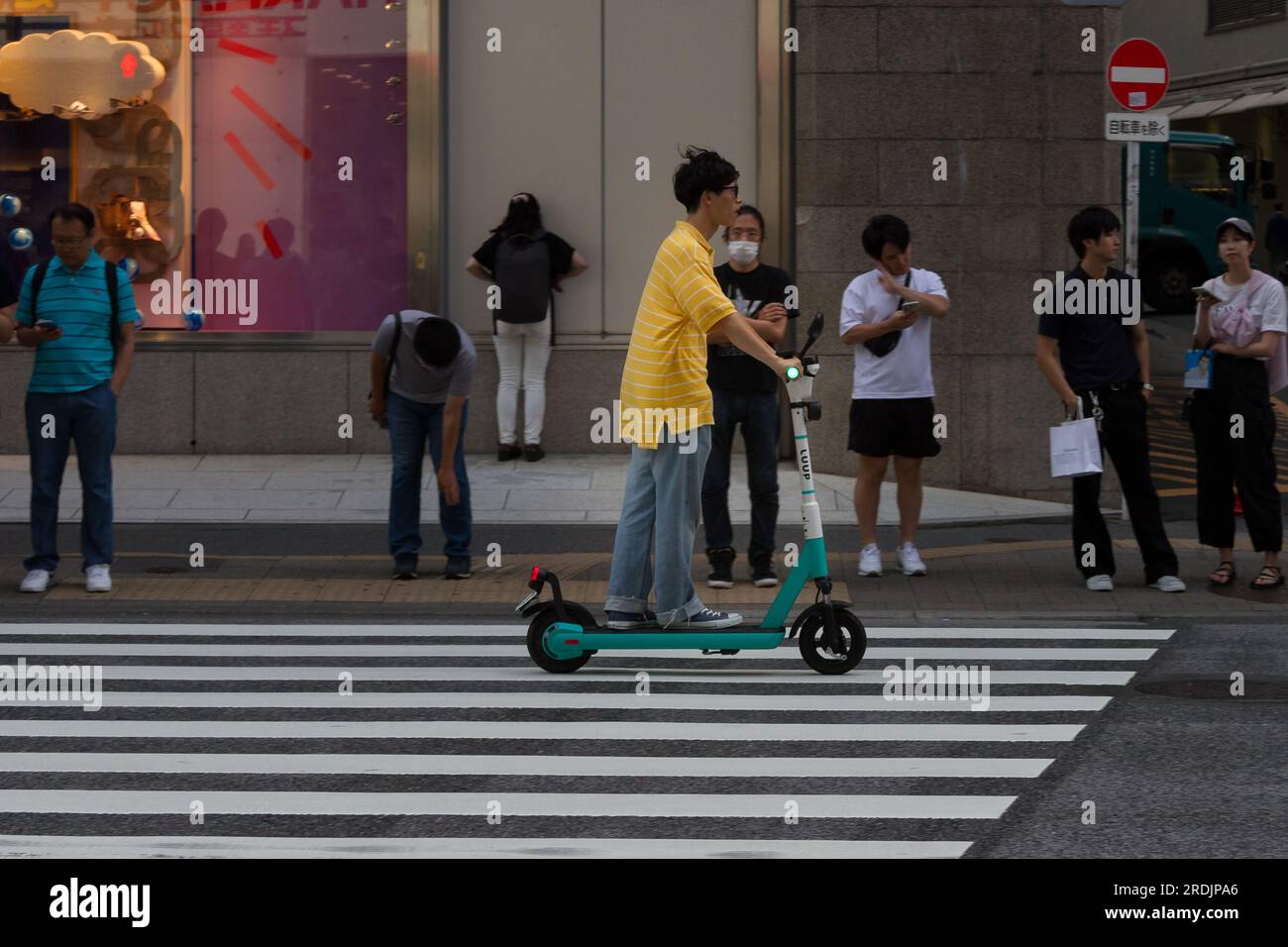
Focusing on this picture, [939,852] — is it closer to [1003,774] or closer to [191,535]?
[1003,774]

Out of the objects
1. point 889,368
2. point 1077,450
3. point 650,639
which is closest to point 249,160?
point 889,368

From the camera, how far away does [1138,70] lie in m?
12.7

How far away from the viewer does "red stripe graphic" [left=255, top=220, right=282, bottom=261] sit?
51.0 feet

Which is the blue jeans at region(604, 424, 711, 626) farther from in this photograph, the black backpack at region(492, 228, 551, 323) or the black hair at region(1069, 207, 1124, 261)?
the black backpack at region(492, 228, 551, 323)

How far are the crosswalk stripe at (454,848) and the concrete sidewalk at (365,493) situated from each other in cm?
751

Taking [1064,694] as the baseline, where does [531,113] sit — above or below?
above

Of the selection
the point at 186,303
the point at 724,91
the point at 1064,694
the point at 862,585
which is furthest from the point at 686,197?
the point at 186,303

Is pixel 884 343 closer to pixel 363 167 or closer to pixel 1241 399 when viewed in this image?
pixel 1241 399

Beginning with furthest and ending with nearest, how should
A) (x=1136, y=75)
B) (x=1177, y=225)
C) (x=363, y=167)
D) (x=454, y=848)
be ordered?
1. (x=1177, y=225)
2. (x=363, y=167)
3. (x=1136, y=75)
4. (x=454, y=848)

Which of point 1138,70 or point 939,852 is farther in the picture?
point 1138,70

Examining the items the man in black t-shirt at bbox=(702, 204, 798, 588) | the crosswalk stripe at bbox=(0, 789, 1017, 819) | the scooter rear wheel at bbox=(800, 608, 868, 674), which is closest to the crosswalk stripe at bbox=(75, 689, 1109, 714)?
the scooter rear wheel at bbox=(800, 608, 868, 674)

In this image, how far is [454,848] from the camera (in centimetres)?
562

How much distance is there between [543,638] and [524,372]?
6954 millimetres
